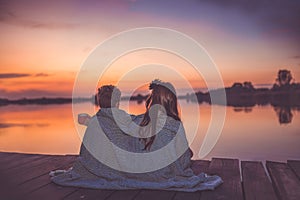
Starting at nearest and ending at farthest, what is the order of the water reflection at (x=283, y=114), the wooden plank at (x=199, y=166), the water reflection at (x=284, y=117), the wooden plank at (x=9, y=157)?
the wooden plank at (x=199, y=166) < the wooden plank at (x=9, y=157) < the water reflection at (x=284, y=117) < the water reflection at (x=283, y=114)

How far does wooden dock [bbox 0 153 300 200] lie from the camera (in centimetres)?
303

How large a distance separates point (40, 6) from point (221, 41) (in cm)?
717

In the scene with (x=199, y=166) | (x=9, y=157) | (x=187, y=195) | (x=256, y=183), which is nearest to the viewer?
(x=187, y=195)

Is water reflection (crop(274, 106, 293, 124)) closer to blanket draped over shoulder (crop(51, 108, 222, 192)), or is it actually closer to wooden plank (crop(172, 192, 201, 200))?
blanket draped over shoulder (crop(51, 108, 222, 192))

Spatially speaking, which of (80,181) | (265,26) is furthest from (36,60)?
(80,181)

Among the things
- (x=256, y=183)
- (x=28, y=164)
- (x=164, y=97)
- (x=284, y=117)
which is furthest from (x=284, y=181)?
(x=284, y=117)

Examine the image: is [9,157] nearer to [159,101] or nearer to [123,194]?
[123,194]

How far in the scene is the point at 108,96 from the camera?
11.5 ft

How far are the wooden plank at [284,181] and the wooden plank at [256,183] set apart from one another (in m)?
0.06

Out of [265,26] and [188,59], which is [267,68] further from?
[188,59]

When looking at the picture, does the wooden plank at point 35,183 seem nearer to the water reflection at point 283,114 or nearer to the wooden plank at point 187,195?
the wooden plank at point 187,195

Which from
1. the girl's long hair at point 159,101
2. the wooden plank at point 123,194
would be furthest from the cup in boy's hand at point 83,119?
the wooden plank at point 123,194

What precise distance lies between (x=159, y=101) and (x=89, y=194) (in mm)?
1065

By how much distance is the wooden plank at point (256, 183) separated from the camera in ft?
9.93
